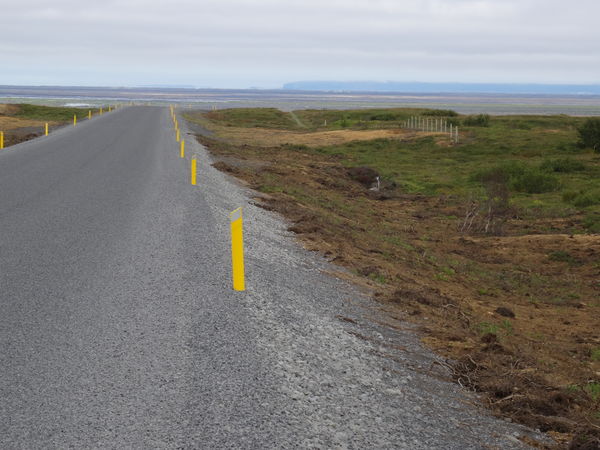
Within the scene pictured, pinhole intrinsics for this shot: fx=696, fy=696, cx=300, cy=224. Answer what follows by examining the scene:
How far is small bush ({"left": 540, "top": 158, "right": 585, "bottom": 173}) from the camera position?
134 ft

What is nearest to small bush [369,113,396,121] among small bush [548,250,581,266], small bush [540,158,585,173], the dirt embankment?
the dirt embankment

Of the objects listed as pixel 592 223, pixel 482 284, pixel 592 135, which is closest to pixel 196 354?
pixel 482 284

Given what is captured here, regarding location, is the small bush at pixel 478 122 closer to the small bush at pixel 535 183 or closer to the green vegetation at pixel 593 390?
the small bush at pixel 535 183

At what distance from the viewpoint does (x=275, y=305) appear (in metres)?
9.69

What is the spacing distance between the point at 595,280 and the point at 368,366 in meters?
13.2

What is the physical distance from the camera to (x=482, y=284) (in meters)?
17.8

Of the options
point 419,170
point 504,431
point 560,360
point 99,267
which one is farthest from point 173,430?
point 419,170

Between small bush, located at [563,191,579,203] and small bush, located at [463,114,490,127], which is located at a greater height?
small bush, located at [463,114,490,127]

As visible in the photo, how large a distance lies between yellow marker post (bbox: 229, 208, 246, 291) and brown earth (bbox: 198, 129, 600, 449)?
280 centimetres

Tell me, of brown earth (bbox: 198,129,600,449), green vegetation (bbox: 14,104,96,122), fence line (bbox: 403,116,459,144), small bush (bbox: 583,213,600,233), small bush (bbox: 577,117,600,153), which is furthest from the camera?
green vegetation (bbox: 14,104,96,122)

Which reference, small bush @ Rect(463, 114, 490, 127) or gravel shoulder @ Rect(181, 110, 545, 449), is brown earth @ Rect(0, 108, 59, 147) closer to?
gravel shoulder @ Rect(181, 110, 545, 449)

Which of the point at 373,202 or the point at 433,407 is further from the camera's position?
the point at 373,202

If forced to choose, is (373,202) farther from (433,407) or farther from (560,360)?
(433,407)

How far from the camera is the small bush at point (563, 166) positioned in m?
40.9
